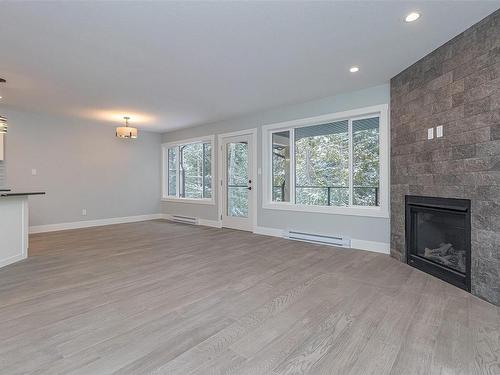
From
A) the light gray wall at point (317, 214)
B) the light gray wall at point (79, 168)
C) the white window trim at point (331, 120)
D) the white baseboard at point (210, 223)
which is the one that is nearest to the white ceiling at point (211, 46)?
the light gray wall at point (317, 214)

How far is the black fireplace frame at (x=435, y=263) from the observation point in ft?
8.60

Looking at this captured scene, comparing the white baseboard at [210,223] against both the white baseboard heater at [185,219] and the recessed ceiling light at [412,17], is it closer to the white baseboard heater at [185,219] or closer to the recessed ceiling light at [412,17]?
the white baseboard heater at [185,219]

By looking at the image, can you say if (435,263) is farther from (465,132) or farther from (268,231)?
(268,231)

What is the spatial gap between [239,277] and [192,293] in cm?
60

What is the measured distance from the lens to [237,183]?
6.06 metres

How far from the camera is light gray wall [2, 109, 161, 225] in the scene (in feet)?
18.0

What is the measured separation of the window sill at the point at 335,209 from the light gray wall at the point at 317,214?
0.21 feet

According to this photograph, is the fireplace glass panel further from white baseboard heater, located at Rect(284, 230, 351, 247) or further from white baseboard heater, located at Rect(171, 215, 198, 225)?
white baseboard heater, located at Rect(171, 215, 198, 225)

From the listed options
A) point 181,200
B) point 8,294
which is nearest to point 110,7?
point 8,294

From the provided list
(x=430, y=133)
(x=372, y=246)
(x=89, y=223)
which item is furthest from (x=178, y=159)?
(x=430, y=133)

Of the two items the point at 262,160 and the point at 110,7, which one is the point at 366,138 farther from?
A: the point at 110,7

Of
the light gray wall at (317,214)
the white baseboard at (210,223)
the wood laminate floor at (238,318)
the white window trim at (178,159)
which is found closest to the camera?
the wood laminate floor at (238,318)

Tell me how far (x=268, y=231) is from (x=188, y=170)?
315cm

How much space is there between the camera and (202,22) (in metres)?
2.38
